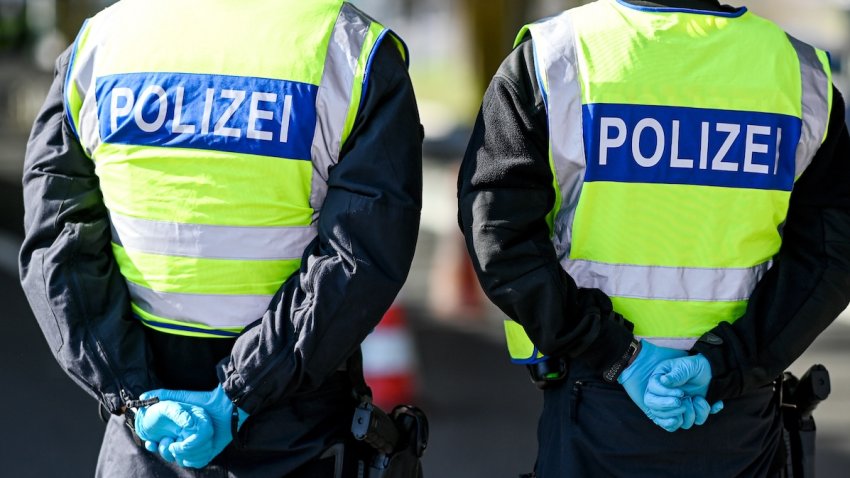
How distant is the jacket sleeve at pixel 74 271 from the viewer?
2.91 meters

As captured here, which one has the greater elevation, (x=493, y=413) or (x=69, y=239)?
(x=69, y=239)

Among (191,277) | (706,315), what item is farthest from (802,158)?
(191,277)

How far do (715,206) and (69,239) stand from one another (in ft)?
5.24

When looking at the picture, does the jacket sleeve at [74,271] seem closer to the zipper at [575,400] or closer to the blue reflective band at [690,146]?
the zipper at [575,400]

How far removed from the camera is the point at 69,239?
2.93m

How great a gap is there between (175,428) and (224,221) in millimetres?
504

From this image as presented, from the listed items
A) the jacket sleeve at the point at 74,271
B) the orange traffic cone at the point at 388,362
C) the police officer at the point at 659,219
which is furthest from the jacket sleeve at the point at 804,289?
the orange traffic cone at the point at 388,362

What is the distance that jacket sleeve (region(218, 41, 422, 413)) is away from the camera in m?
2.79

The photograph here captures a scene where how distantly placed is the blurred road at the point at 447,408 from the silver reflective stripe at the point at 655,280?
10.2ft

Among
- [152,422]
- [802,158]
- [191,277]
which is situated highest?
[802,158]

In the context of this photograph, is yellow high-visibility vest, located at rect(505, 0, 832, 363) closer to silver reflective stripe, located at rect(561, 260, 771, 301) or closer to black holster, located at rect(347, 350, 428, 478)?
silver reflective stripe, located at rect(561, 260, 771, 301)

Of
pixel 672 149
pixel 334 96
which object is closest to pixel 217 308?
pixel 334 96

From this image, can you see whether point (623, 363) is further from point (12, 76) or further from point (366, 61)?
point (12, 76)

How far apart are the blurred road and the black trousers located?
117 inches
